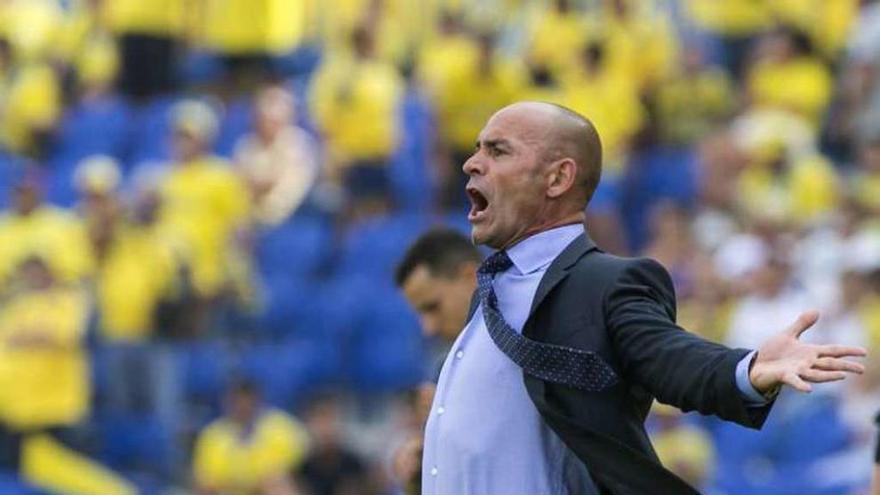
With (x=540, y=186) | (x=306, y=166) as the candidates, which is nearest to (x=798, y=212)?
(x=306, y=166)

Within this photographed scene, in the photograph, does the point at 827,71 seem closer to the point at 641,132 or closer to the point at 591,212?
the point at 641,132

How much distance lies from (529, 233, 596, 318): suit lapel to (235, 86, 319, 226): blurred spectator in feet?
29.3

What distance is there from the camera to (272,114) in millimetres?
13289

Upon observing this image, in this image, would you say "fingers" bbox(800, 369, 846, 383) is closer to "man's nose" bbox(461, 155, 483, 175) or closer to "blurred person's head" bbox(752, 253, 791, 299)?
"man's nose" bbox(461, 155, 483, 175)

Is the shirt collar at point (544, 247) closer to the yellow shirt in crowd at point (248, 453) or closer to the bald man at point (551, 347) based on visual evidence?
the bald man at point (551, 347)

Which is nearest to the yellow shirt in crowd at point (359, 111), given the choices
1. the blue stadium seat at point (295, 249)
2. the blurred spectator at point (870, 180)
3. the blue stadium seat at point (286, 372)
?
the blue stadium seat at point (295, 249)

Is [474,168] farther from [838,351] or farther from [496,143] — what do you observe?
[838,351]

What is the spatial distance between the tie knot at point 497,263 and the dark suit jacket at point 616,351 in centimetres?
11

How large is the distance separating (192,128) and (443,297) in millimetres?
7947

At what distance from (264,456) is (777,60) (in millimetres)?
4253

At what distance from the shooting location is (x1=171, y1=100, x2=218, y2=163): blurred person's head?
1314cm

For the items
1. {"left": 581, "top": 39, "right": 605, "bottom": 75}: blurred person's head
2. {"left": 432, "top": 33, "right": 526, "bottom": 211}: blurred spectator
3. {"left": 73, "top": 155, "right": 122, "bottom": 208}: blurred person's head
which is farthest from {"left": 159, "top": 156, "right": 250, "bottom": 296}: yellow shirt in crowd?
{"left": 581, "top": 39, "right": 605, "bottom": 75}: blurred person's head

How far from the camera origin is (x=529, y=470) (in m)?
4.04

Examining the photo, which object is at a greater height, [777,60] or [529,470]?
[777,60]
